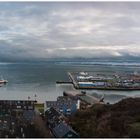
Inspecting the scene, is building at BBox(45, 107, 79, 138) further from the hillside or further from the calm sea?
the calm sea

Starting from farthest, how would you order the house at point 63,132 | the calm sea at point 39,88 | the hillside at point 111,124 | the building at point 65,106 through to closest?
the calm sea at point 39,88 < the building at point 65,106 < the house at point 63,132 < the hillside at point 111,124

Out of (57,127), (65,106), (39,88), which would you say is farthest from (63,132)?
(39,88)

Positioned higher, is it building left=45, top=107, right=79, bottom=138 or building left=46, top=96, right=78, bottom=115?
building left=46, top=96, right=78, bottom=115

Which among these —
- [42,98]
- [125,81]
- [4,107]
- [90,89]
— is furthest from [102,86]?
[4,107]

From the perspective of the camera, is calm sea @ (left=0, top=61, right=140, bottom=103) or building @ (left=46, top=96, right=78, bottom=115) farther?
calm sea @ (left=0, top=61, right=140, bottom=103)

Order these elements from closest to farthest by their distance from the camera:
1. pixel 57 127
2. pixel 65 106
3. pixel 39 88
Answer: pixel 57 127 < pixel 65 106 < pixel 39 88

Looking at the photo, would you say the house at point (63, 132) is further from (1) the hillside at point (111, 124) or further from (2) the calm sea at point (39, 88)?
(2) the calm sea at point (39, 88)

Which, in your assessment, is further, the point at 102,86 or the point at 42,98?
the point at 102,86

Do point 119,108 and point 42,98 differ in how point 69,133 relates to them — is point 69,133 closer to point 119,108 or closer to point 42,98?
point 119,108

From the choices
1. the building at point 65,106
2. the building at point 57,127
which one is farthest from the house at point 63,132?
the building at point 65,106

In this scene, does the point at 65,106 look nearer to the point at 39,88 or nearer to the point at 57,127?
the point at 57,127

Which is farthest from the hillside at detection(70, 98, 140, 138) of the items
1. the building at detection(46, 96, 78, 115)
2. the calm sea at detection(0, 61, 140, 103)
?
the calm sea at detection(0, 61, 140, 103)
